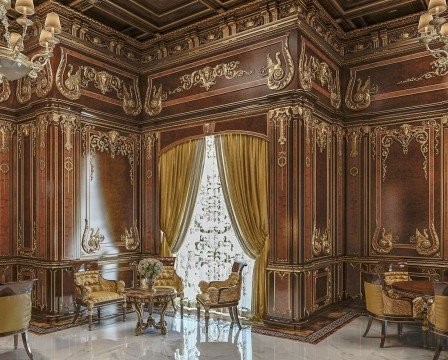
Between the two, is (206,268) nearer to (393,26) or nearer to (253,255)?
(253,255)

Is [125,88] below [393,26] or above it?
below

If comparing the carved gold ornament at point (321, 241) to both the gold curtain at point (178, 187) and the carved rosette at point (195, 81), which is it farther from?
the carved rosette at point (195, 81)

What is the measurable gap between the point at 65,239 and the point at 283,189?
324cm

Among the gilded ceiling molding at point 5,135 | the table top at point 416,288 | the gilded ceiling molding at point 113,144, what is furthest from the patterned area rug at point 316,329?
the gilded ceiling molding at point 5,135

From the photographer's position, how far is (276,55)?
19.4 feet

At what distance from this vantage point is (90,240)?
6.47 metres

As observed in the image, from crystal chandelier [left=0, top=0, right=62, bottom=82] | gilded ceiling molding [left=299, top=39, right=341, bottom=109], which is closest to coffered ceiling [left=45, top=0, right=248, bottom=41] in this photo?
gilded ceiling molding [left=299, top=39, right=341, bottom=109]

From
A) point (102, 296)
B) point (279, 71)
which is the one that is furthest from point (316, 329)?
point (279, 71)

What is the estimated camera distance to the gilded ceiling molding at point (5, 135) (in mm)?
6504

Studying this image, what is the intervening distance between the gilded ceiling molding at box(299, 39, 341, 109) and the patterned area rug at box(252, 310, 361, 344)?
3280mm

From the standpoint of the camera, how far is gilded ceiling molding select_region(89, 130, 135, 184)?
668cm

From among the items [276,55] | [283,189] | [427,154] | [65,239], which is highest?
[276,55]

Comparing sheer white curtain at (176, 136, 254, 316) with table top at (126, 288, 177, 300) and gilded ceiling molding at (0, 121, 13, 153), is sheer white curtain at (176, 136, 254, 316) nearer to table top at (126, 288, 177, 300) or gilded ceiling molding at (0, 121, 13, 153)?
table top at (126, 288, 177, 300)

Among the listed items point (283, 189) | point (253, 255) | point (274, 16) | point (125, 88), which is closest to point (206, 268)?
point (253, 255)
